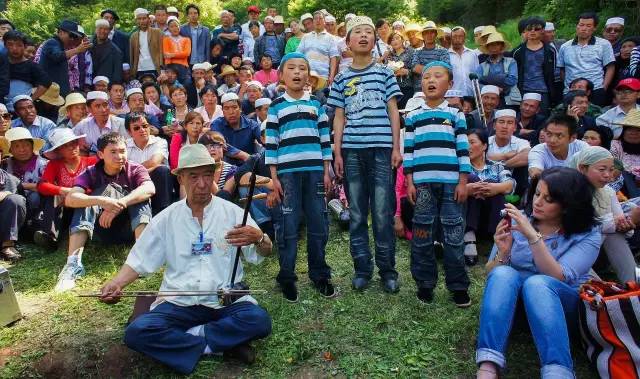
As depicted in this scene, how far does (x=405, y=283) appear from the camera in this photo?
15.8 feet

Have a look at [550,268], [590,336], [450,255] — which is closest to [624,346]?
[590,336]

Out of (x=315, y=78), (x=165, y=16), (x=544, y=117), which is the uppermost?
(x=165, y=16)

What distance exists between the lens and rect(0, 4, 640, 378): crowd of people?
11.6 feet

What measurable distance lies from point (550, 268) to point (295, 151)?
7.03 ft

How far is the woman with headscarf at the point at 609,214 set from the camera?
432 cm

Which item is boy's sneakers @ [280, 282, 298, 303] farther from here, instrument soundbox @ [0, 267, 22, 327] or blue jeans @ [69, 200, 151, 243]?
instrument soundbox @ [0, 267, 22, 327]

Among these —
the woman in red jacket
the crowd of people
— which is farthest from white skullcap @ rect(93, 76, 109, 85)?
the woman in red jacket

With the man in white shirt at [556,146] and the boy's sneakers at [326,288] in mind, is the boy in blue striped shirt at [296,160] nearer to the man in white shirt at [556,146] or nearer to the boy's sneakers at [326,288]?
the boy's sneakers at [326,288]

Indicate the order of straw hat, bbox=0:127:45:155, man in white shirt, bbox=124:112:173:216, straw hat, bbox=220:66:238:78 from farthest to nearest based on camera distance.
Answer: straw hat, bbox=220:66:238:78
straw hat, bbox=0:127:45:155
man in white shirt, bbox=124:112:173:216

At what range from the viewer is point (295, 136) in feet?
14.1

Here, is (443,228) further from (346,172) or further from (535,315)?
(535,315)

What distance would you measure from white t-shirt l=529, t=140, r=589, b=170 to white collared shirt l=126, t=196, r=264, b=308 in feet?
10.4

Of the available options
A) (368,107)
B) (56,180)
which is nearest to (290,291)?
(368,107)

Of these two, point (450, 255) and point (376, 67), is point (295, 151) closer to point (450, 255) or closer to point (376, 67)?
point (376, 67)
